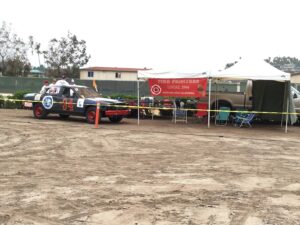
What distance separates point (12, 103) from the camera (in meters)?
24.7

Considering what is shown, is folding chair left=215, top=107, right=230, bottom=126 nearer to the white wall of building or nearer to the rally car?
the rally car

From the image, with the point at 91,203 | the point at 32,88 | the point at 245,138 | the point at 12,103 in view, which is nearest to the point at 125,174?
the point at 91,203

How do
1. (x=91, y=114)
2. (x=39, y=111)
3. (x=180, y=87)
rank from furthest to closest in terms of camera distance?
(x=39, y=111), (x=180, y=87), (x=91, y=114)

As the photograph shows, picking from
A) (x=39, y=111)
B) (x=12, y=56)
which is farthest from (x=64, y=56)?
(x=39, y=111)

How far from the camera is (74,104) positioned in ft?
58.5

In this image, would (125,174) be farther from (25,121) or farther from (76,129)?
(25,121)

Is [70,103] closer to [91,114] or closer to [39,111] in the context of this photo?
[91,114]

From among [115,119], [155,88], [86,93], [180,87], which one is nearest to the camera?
[86,93]

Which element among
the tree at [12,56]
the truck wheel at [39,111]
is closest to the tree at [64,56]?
the tree at [12,56]

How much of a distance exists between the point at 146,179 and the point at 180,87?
11391 mm

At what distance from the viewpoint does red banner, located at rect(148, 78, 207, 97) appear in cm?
1808

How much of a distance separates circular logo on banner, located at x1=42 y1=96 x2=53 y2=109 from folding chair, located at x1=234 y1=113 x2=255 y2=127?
25.2 feet

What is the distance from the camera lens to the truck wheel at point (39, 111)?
1895 centimetres

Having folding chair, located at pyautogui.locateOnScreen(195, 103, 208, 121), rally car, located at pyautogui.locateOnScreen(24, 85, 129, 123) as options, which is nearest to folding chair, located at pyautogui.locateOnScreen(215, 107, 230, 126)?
folding chair, located at pyautogui.locateOnScreen(195, 103, 208, 121)
